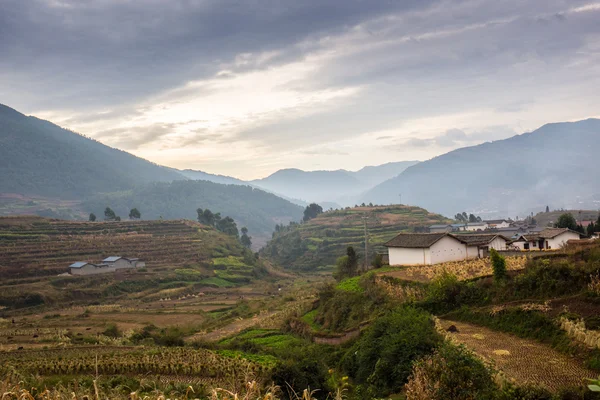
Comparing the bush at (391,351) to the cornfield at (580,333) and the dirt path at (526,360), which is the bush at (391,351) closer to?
the dirt path at (526,360)

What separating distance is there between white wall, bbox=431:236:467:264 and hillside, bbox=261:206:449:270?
39.3 metres

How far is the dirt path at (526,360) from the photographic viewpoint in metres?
12.3

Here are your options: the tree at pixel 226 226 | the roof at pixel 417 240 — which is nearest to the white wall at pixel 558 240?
the roof at pixel 417 240

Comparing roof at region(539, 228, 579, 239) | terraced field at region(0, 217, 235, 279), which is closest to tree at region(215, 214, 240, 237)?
terraced field at region(0, 217, 235, 279)

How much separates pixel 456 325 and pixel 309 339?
11973 millimetres

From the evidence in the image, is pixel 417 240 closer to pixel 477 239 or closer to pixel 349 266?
pixel 477 239

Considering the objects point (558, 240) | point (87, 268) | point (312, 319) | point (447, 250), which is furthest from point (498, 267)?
point (87, 268)

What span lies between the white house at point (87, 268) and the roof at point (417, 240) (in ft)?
153

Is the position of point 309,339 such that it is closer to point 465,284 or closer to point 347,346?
point 347,346

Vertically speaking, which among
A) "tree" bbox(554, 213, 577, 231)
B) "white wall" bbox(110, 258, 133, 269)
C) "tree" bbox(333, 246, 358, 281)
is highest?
"tree" bbox(554, 213, 577, 231)

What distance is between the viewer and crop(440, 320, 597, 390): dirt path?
483 inches

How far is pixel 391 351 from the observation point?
16.4 metres

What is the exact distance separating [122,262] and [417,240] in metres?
50.4

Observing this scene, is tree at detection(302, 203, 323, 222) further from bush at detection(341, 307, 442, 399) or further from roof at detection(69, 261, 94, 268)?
bush at detection(341, 307, 442, 399)
